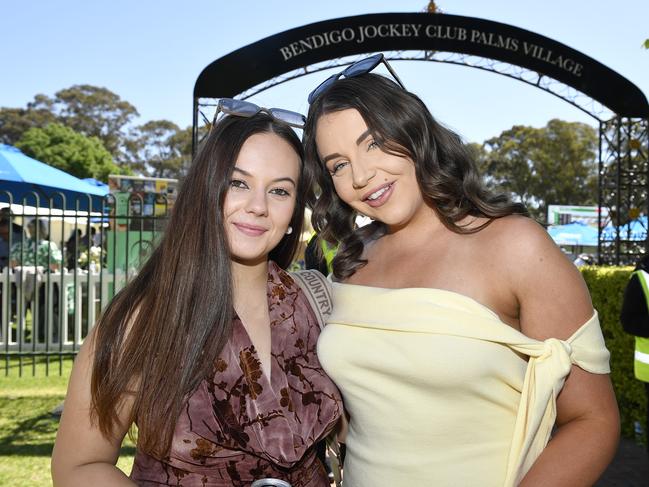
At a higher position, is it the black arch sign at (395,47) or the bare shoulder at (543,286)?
the black arch sign at (395,47)

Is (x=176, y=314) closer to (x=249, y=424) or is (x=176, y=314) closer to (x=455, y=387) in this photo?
(x=249, y=424)

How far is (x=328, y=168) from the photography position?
2166 mm

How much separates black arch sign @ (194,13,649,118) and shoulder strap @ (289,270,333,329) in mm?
6602

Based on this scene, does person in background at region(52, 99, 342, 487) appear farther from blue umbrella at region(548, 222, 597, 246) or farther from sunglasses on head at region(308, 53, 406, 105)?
blue umbrella at region(548, 222, 597, 246)

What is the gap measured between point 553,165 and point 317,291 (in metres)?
49.6

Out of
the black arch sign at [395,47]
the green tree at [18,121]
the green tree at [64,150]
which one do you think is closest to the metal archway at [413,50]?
the black arch sign at [395,47]

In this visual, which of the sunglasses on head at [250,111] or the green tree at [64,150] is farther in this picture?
the green tree at [64,150]

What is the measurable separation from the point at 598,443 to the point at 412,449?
1.68 ft

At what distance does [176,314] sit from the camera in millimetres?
1925

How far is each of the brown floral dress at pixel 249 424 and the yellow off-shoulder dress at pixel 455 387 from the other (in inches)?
7.5

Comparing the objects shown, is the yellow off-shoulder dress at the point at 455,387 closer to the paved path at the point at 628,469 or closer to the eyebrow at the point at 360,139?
the eyebrow at the point at 360,139

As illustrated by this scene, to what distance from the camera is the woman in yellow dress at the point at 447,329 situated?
5.76 ft

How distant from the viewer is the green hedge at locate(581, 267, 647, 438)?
6230 millimetres

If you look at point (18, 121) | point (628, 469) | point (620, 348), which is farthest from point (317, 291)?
point (18, 121)
